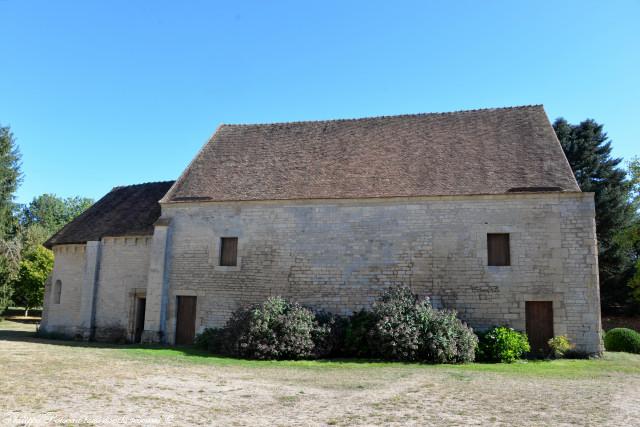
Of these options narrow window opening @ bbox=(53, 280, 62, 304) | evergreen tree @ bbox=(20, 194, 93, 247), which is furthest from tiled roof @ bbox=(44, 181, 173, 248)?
evergreen tree @ bbox=(20, 194, 93, 247)

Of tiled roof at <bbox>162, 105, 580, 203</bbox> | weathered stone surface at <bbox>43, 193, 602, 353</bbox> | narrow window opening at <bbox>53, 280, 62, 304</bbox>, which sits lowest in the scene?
narrow window opening at <bbox>53, 280, 62, 304</bbox>

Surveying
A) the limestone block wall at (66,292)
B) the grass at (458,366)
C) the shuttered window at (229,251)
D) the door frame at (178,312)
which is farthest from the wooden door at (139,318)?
the grass at (458,366)

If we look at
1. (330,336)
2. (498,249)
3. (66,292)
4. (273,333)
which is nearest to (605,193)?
(498,249)

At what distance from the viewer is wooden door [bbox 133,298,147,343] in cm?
1891

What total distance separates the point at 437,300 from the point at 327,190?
16.6ft

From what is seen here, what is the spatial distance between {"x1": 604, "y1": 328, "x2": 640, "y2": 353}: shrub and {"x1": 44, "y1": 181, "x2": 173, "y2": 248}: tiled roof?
1666 cm

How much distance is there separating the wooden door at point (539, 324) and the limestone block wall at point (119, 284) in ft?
43.7

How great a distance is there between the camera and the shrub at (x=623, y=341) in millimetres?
16609

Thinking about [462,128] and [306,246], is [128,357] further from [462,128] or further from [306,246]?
[462,128]

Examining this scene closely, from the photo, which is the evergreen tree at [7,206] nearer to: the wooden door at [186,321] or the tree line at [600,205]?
the tree line at [600,205]

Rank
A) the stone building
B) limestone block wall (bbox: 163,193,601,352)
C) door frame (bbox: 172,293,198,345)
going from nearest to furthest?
1. limestone block wall (bbox: 163,193,601,352)
2. the stone building
3. door frame (bbox: 172,293,198,345)

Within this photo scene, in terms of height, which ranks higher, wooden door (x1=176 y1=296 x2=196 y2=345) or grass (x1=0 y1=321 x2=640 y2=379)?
wooden door (x1=176 y1=296 x2=196 y2=345)

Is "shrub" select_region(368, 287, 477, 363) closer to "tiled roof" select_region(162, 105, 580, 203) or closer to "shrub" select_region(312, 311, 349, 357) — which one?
"shrub" select_region(312, 311, 349, 357)

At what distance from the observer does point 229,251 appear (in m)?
17.7
